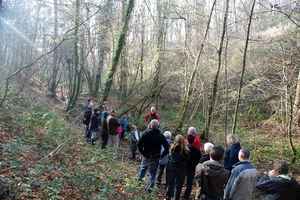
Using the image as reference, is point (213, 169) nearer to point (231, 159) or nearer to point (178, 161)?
point (178, 161)

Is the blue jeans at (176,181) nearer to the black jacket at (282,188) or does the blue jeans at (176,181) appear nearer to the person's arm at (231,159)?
the person's arm at (231,159)

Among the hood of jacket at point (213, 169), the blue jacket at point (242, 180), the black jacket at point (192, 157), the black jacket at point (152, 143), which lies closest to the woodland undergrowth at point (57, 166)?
the black jacket at point (152, 143)

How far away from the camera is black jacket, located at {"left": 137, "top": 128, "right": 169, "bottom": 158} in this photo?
5781 mm

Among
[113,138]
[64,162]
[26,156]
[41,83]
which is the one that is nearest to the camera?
[26,156]

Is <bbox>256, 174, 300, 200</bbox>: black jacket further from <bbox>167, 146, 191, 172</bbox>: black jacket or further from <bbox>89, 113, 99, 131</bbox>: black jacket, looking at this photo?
<bbox>89, 113, 99, 131</bbox>: black jacket

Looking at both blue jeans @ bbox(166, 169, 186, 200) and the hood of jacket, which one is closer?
the hood of jacket

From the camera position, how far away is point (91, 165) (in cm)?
574

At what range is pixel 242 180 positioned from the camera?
4.29m

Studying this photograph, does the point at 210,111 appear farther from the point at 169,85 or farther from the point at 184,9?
the point at 169,85

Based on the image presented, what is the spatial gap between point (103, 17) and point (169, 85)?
7.22m

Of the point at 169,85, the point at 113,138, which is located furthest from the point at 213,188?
the point at 169,85

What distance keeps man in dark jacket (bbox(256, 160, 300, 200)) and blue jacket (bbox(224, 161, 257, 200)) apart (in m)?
0.27

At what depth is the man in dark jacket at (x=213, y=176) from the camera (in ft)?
13.3

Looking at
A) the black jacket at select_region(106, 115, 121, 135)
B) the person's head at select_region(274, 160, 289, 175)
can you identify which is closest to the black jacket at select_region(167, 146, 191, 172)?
the person's head at select_region(274, 160, 289, 175)
